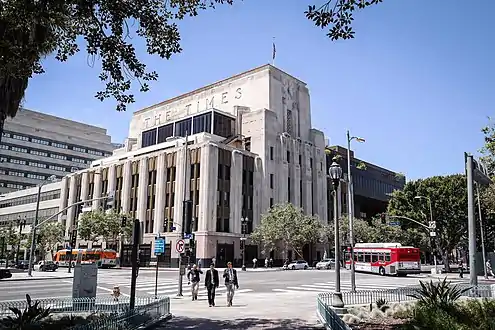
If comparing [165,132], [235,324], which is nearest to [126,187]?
[165,132]

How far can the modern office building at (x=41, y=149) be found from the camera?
357ft

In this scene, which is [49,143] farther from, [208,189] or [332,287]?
[332,287]

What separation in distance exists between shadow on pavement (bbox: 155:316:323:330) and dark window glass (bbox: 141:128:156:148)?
68246 mm

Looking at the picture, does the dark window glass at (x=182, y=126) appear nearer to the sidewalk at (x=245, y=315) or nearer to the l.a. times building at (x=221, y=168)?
the l.a. times building at (x=221, y=168)

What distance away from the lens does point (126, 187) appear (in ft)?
232

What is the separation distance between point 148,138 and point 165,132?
5106mm

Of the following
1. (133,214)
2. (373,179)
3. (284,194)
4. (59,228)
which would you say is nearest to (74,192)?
(59,228)

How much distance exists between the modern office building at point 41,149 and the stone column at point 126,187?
4618 cm

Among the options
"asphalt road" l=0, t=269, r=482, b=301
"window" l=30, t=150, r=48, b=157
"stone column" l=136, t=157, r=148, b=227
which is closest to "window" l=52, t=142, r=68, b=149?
"window" l=30, t=150, r=48, b=157

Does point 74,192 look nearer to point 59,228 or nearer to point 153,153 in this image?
point 59,228

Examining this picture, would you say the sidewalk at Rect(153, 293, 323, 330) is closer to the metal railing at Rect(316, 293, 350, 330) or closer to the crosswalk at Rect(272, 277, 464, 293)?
the metal railing at Rect(316, 293, 350, 330)

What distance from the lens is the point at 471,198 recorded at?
1873 cm

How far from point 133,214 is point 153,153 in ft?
32.9

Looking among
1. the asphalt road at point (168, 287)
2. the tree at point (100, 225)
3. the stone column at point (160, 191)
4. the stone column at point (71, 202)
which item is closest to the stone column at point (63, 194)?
the stone column at point (71, 202)
